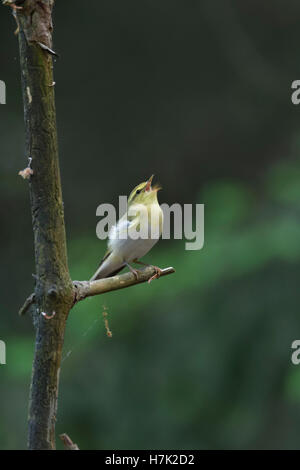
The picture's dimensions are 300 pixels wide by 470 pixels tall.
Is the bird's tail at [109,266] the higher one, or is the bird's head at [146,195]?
the bird's head at [146,195]

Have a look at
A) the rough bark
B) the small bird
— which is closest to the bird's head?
the small bird

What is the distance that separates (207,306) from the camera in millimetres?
5266

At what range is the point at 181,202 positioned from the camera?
704 cm

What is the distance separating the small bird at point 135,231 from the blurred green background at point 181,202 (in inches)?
79.3

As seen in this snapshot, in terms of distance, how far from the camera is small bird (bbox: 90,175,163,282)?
8.16ft

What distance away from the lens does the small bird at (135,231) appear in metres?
2.49

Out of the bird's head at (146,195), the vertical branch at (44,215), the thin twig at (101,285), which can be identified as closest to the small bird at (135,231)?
the bird's head at (146,195)

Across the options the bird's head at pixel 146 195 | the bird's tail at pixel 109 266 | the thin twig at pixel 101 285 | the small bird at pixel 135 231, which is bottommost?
the thin twig at pixel 101 285

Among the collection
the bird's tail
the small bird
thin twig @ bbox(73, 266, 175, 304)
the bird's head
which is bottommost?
thin twig @ bbox(73, 266, 175, 304)

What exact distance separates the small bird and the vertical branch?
35.5 inches

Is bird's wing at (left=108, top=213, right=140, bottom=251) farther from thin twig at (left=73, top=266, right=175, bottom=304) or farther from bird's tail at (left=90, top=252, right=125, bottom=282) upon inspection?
thin twig at (left=73, top=266, right=175, bottom=304)

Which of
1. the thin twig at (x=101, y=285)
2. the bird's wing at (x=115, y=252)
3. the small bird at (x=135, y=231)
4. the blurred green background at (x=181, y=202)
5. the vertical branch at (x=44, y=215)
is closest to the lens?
the vertical branch at (x=44, y=215)

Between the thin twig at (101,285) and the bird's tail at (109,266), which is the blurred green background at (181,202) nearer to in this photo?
the bird's tail at (109,266)
